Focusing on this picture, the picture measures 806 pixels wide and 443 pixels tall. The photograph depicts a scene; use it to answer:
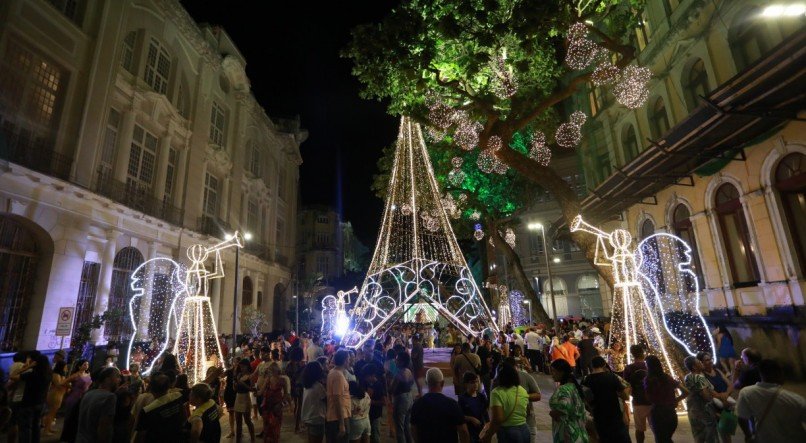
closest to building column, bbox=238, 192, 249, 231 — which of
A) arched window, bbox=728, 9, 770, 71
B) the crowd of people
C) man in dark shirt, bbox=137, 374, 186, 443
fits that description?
the crowd of people

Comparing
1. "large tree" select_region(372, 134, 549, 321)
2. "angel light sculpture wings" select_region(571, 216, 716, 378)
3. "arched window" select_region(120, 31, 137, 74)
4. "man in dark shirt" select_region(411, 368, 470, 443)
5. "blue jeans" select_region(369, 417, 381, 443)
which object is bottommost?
"blue jeans" select_region(369, 417, 381, 443)

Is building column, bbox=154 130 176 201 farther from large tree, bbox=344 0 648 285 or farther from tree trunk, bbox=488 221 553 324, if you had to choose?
tree trunk, bbox=488 221 553 324

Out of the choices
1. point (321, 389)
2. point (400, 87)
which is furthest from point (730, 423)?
point (400, 87)

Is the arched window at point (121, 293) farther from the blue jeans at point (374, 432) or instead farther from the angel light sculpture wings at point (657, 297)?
the angel light sculpture wings at point (657, 297)

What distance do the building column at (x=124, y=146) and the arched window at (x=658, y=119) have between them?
20.1 metres

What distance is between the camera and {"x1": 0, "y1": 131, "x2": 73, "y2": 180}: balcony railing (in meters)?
A: 11.0

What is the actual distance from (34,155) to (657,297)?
16.5m

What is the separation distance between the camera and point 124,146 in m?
15.6

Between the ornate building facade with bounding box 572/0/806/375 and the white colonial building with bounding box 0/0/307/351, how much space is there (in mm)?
17077

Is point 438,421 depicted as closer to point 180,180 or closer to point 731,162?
point 731,162

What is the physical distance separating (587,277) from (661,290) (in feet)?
53.5

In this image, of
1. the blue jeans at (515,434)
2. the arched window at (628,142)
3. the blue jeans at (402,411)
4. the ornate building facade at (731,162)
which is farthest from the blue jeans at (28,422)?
the arched window at (628,142)

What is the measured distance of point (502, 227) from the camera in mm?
22797

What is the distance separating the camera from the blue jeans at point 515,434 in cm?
401
